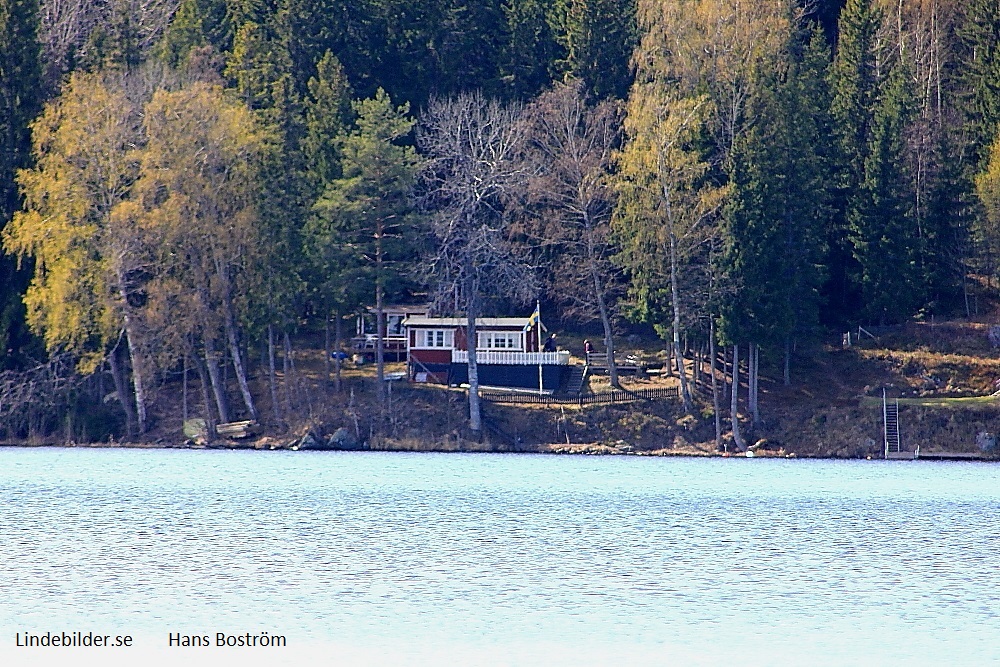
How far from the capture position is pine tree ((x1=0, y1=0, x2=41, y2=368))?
60.8 meters

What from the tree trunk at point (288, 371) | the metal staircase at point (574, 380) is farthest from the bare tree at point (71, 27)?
the metal staircase at point (574, 380)

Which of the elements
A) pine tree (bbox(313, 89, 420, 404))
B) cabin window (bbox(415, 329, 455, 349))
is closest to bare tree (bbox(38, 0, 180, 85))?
pine tree (bbox(313, 89, 420, 404))

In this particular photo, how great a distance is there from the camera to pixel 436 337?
68.8m

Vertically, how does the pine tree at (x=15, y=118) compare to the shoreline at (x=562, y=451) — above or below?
above

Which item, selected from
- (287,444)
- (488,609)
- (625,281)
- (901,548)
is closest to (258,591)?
(488,609)

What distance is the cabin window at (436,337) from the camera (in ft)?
225

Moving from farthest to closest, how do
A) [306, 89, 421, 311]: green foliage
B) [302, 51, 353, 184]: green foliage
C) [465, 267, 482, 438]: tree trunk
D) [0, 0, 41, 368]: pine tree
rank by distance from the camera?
[302, 51, 353, 184]: green foliage < [306, 89, 421, 311]: green foliage < [465, 267, 482, 438]: tree trunk < [0, 0, 41, 368]: pine tree

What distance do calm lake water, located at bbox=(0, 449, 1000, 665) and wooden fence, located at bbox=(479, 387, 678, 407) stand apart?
1571 centimetres

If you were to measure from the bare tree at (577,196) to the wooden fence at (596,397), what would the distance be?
167 cm

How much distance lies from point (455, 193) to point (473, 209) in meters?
2.48

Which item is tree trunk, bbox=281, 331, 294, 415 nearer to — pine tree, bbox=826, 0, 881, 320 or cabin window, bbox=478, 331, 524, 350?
cabin window, bbox=478, 331, 524, 350

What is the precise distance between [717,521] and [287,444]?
29.4m

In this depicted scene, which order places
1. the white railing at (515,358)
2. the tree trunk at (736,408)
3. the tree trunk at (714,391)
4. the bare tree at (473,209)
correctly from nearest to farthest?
the tree trunk at (736,408) < the tree trunk at (714,391) < the bare tree at (473,209) < the white railing at (515,358)

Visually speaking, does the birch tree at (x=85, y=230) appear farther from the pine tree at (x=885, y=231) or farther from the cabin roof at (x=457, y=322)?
the pine tree at (x=885, y=231)
